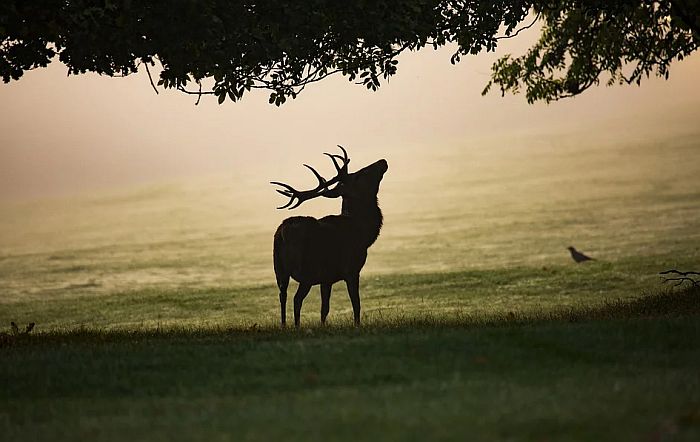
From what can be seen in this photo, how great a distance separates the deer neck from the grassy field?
1.52 m

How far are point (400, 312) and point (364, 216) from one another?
281 inches

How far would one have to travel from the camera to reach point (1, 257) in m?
49.1

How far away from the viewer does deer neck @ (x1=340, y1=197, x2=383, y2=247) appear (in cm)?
1861

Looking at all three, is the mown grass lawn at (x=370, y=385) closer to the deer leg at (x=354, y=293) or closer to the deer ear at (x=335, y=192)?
the deer leg at (x=354, y=293)

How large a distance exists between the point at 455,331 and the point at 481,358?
259cm

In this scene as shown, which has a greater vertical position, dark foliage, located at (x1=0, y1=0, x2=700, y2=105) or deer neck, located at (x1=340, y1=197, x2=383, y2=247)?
dark foliage, located at (x1=0, y1=0, x2=700, y2=105)

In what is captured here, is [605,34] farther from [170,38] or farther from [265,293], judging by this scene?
[265,293]

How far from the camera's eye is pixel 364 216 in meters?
18.7

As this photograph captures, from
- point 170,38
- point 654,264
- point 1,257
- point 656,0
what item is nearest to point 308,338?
point 170,38

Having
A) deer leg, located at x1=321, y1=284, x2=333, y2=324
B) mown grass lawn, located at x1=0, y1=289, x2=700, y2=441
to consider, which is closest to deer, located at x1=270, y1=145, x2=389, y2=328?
deer leg, located at x1=321, y1=284, x2=333, y2=324

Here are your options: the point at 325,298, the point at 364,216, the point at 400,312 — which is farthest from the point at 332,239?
the point at 400,312

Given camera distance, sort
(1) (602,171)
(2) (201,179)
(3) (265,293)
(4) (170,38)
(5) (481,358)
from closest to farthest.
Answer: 1. (5) (481,358)
2. (4) (170,38)
3. (3) (265,293)
4. (1) (602,171)
5. (2) (201,179)

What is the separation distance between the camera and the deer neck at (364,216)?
18.6 metres

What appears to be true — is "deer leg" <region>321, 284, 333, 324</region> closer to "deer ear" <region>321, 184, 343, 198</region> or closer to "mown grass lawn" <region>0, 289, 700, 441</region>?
"deer ear" <region>321, 184, 343, 198</region>
